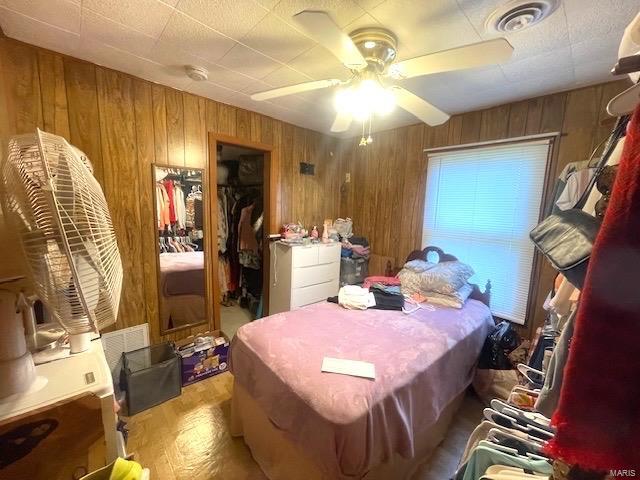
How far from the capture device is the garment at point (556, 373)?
671mm

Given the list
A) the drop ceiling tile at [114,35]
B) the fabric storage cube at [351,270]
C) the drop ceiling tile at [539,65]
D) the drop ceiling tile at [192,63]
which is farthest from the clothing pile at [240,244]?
the drop ceiling tile at [539,65]

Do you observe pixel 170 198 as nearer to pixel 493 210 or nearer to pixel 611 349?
pixel 611 349

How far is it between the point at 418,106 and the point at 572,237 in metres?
1.16

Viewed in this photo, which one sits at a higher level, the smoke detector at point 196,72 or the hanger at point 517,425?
the smoke detector at point 196,72

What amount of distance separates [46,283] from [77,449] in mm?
562

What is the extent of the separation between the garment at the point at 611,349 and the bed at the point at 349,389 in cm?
78

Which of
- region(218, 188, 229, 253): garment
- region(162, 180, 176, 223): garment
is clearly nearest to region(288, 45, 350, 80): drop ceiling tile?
region(162, 180, 176, 223): garment

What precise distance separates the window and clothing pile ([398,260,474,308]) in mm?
269

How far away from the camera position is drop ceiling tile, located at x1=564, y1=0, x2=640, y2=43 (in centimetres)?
116

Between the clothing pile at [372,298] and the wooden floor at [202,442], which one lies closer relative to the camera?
the wooden floor at [202,442]

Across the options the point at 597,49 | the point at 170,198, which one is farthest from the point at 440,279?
the point at 170,198

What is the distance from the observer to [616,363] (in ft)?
1.35

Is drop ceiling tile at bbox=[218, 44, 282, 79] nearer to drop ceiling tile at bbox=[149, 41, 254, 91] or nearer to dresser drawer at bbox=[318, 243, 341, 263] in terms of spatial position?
drop ceiling tile at bbox=[149, 41, 254, 91]

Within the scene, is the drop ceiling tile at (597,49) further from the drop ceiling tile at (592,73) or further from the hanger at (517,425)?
the hanger at (517,425)
